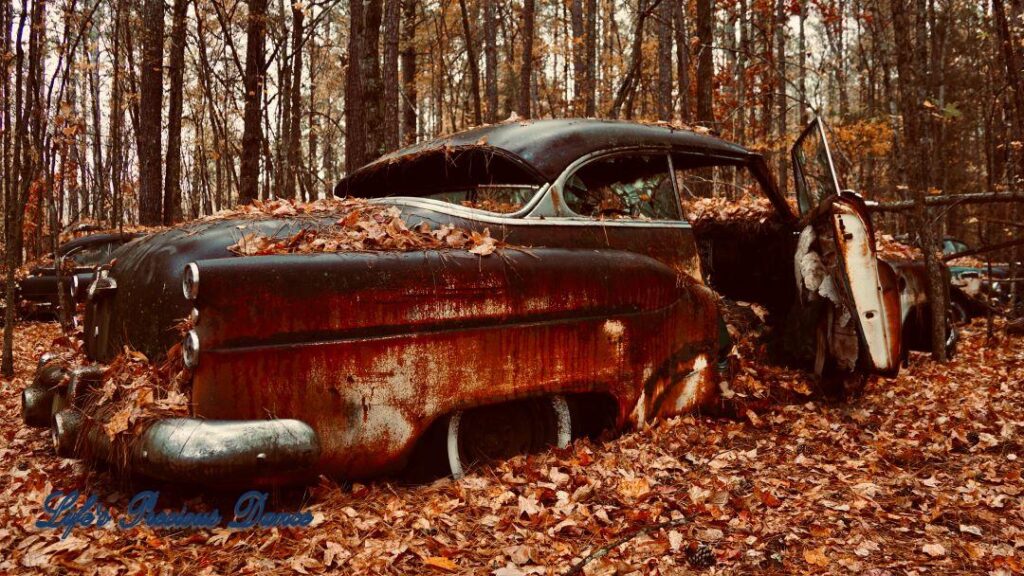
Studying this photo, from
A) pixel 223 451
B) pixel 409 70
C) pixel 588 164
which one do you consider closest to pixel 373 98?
pixel 588 164

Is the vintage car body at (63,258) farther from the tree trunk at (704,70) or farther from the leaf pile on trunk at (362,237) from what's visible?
the tree trunk at (704,70)

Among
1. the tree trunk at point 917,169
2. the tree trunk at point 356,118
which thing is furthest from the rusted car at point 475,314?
the tree trunk at point 356,118

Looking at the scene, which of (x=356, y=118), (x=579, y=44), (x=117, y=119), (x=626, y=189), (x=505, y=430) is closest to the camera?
(x=505, y=430)

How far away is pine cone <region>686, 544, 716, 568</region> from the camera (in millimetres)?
2418

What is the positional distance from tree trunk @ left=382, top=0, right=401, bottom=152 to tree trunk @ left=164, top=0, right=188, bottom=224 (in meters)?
5.84

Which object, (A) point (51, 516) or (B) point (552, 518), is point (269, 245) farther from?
(B) point (552, 518)

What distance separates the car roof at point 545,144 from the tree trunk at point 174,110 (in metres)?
9.68

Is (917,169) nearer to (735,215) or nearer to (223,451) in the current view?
(735,215)

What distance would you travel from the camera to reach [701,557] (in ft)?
8.03

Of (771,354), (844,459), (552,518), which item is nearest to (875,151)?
(771,354)

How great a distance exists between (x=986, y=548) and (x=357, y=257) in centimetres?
254

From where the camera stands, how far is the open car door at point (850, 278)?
150 inches

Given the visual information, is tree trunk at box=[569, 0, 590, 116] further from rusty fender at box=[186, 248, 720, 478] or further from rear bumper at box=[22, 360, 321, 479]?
rear bumper at box=[22, 360, 321, 479]

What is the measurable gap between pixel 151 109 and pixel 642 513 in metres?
11.7
